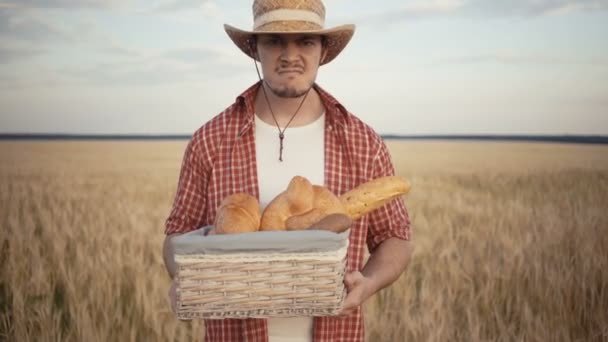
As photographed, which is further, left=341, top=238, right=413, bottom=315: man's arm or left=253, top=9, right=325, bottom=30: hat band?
left=253, top=9, right=325, bottom=30: hat band

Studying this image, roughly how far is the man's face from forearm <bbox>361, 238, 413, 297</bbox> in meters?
0.57

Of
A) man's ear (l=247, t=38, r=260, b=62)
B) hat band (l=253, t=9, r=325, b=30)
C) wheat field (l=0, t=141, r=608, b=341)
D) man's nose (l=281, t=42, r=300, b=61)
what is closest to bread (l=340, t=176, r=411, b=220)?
man's nose (l=281, t=42, r=300, b=61)

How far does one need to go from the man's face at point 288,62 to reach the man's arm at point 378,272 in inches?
22.6

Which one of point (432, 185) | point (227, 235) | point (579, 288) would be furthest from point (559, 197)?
point (227, 235)

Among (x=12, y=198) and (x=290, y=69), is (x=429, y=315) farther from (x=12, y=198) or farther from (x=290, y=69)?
(x=12, y=198)

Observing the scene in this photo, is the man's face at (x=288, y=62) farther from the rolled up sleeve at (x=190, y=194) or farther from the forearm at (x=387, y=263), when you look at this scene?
the forearm at (x=387, y=263)

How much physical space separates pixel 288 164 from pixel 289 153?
4cm

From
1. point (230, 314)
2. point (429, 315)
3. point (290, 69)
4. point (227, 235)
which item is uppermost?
point (290, 69)

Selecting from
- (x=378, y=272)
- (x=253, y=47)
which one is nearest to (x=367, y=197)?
(x=378, y=272)

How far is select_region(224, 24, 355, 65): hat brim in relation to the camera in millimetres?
2223

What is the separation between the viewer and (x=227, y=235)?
1.69 m

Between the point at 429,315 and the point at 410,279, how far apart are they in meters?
0.60

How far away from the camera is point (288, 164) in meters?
2.21

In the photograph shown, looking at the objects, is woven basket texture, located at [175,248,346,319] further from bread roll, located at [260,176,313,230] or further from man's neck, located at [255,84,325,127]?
man's neck, located at [255,84,325,127]
